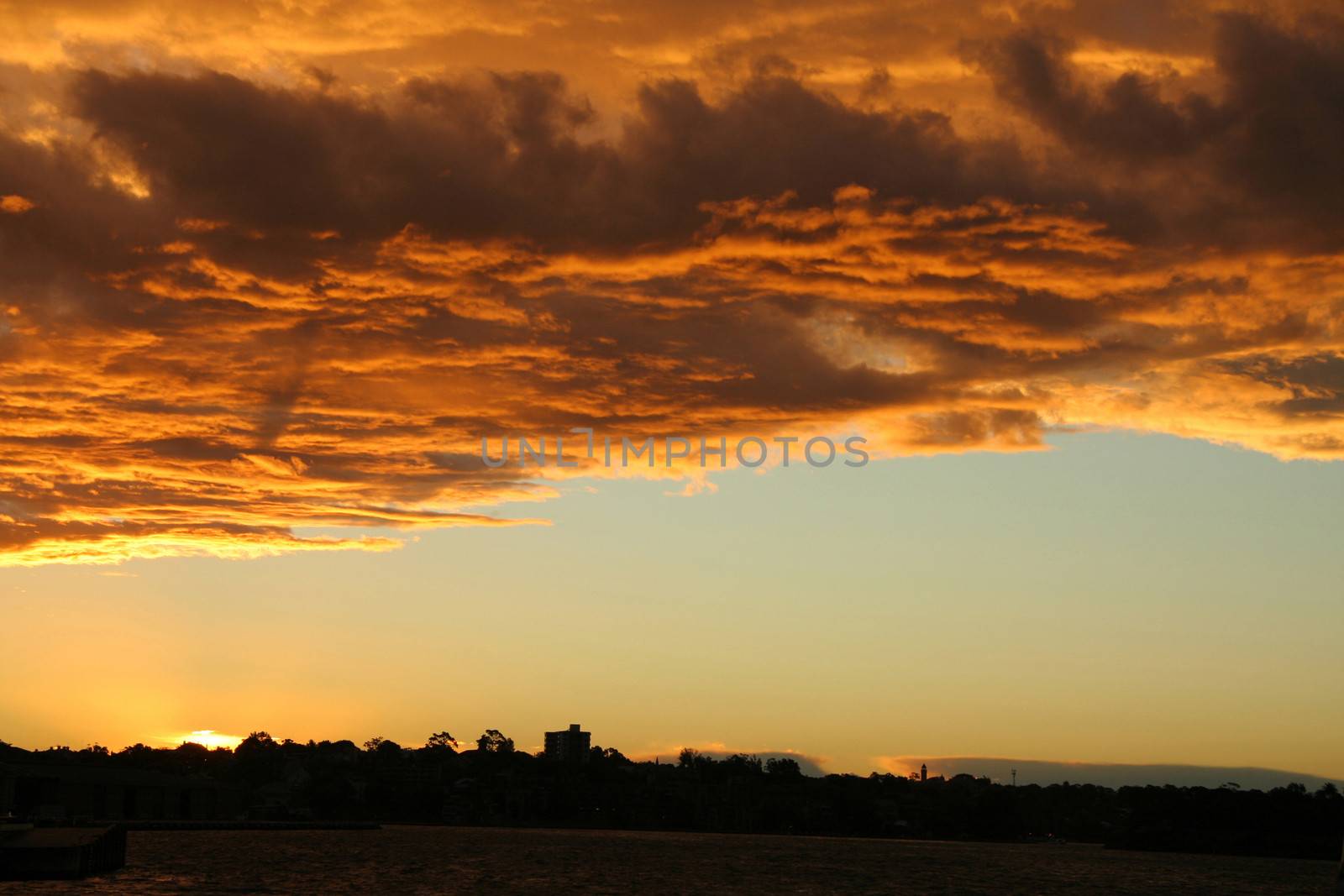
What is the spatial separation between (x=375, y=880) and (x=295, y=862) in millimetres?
33962

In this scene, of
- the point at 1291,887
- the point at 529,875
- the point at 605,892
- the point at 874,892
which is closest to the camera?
the point at 605,892

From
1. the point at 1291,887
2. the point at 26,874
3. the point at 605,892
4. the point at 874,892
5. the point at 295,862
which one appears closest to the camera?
the point at 26,874

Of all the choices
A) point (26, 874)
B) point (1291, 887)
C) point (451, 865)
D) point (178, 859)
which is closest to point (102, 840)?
point (26, 874)

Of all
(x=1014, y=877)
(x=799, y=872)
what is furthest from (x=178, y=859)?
(x=1014, y=877)

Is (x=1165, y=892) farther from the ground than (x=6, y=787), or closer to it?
closer to it

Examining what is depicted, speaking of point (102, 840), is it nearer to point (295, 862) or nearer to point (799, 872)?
point (295, 862)

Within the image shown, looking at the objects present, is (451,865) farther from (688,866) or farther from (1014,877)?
(1014,877)

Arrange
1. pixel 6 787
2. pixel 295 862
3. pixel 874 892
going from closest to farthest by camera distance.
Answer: pixel 874 892
pixel 295 862
pixel 6 787

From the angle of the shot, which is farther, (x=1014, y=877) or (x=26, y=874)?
(x=1014, y=877)

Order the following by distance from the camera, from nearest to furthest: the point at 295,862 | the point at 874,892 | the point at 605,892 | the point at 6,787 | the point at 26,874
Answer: the point at 26,874 → the point at 605,892 → the point at 874,892 → the point at 295,862 → the point at 6,787

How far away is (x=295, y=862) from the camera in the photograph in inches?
6329

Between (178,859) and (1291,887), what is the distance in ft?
424

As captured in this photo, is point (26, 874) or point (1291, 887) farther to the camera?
point (1291, 887)

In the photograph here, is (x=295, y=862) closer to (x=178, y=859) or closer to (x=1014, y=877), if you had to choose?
(x=178, y=859)
